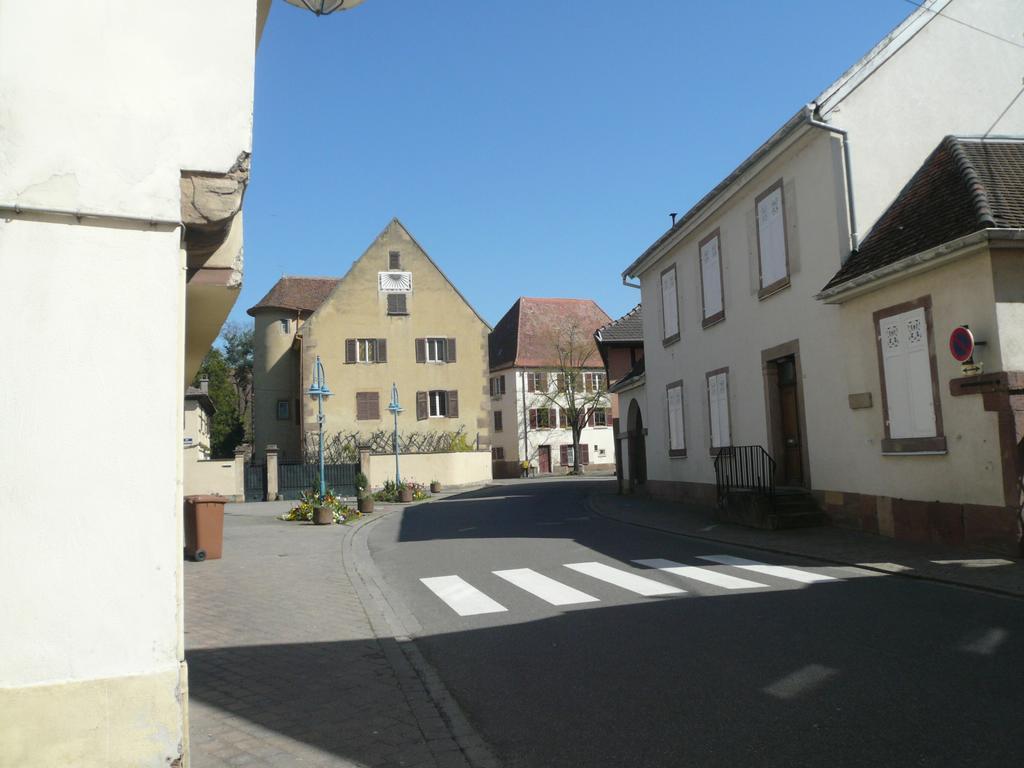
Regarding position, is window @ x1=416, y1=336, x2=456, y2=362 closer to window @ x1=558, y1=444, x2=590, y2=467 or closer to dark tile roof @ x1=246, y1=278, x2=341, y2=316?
dark tile roof @ x1=246, y1=278, x2=341, y2=316

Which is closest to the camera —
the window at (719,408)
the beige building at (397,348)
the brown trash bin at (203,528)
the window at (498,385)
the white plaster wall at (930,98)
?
the brown trash bin at (203,528)

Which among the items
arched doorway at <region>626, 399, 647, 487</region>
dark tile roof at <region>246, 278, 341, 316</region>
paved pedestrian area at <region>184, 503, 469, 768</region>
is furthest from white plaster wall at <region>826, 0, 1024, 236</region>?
dark tile roof at <region>246, 278, 341, 316</region>

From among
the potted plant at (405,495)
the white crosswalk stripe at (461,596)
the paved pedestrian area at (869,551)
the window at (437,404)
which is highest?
the window at (437,404)

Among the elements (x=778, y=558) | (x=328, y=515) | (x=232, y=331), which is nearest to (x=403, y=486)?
(x=328, y=515)

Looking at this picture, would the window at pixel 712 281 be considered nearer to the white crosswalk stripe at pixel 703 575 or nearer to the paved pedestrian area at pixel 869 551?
the paved pedestrian area at pixel 869 551

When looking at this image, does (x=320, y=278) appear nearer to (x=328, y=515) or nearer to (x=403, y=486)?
(x=403, y=486)

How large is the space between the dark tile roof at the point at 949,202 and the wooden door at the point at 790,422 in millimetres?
2880

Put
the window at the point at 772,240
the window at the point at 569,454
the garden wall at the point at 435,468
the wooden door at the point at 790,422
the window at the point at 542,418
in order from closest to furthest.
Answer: the window at the point at 772,240, the wooden door at the point at 790,422, the garden wall at the point at 435,468, the window at the point at 542,418, the window at the point at 569,454

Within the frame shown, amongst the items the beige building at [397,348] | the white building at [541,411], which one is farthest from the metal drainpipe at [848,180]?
the white building at [541,411]

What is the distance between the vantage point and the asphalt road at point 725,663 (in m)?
4.57

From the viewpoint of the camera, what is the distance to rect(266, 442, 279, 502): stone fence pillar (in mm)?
35156

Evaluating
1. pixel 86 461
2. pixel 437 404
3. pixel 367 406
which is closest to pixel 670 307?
pixel 86 461

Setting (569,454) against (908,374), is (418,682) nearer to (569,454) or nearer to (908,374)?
(908,374)

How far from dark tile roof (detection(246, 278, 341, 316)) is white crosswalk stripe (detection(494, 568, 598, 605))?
4054 centimetres
